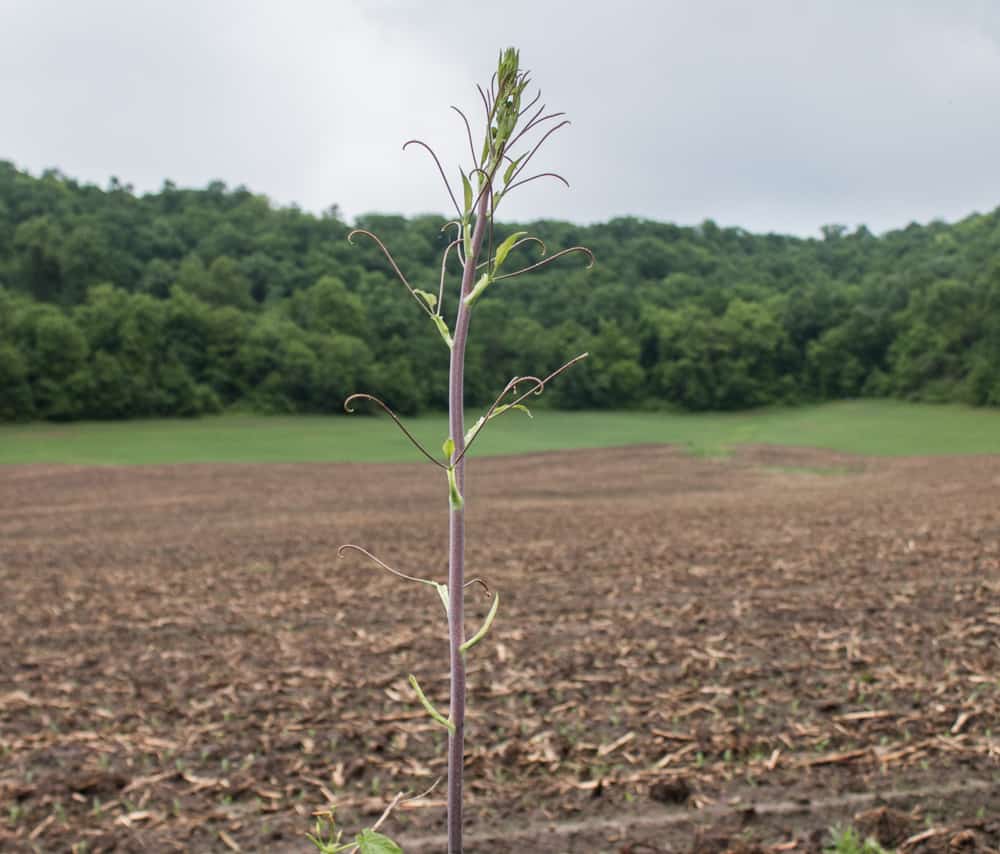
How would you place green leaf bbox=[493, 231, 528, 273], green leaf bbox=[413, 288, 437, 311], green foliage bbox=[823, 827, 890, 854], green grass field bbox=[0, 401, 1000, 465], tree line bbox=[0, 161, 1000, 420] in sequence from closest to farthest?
green leaf bbox=[493, 231, 528, 273] < green leaf bbox=[413, 288, 437, 311] < green foliage bbox=[823, 827, 890, 854] < green grass field bbox=[0, 401, 1000, 465] < tree line bbox=[0, 161, 1000, 420]

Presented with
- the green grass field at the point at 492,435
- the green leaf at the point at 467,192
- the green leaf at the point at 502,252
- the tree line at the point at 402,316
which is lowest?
the green grass field at the point at 492,435

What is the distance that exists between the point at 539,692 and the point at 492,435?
48.5 metres

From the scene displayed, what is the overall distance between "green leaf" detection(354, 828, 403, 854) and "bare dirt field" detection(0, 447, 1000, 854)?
352 centimetres

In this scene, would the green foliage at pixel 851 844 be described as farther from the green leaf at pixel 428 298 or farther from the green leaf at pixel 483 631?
the green leaf at pixel 428 298

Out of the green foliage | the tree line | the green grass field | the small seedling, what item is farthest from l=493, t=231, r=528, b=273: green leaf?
the tree line

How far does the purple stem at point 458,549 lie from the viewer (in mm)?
1137

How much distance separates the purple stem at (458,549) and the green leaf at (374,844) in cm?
8

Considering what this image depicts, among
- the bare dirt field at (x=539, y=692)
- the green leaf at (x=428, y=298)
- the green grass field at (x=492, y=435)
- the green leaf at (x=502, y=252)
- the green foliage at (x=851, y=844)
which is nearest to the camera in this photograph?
the green leaf at (x=502, y=252)

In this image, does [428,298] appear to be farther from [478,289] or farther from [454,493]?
[454,493]

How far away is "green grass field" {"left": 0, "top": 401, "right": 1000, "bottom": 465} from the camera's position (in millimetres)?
43312

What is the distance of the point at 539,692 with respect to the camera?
6668mm

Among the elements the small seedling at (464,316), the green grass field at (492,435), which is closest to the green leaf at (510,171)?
the small seedling at (464,316)

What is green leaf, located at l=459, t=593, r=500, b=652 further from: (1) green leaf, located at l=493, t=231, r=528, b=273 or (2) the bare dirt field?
(2) the bare dirt field

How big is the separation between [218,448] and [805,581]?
3971cm
